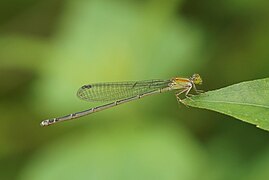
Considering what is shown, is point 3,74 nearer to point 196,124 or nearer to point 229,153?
point 196,124

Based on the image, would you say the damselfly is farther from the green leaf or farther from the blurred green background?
the green leaf

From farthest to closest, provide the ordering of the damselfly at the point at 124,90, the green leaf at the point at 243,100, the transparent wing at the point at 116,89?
the transparent wing at the point at 116,89 → the damselfly at the point at 124,90 → the green leaf at the point at 243,100

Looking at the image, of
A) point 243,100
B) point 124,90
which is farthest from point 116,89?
point 243,100

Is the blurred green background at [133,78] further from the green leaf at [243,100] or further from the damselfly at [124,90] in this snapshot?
the green leaf at [243,100]

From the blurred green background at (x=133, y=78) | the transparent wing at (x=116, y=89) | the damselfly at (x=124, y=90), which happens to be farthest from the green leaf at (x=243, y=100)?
the transparent wing at (x=116, y=89)

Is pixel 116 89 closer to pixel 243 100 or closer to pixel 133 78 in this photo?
pixel 133 78

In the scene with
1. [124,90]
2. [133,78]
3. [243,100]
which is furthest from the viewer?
[133,78]

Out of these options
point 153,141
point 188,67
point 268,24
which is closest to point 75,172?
point 153,141
